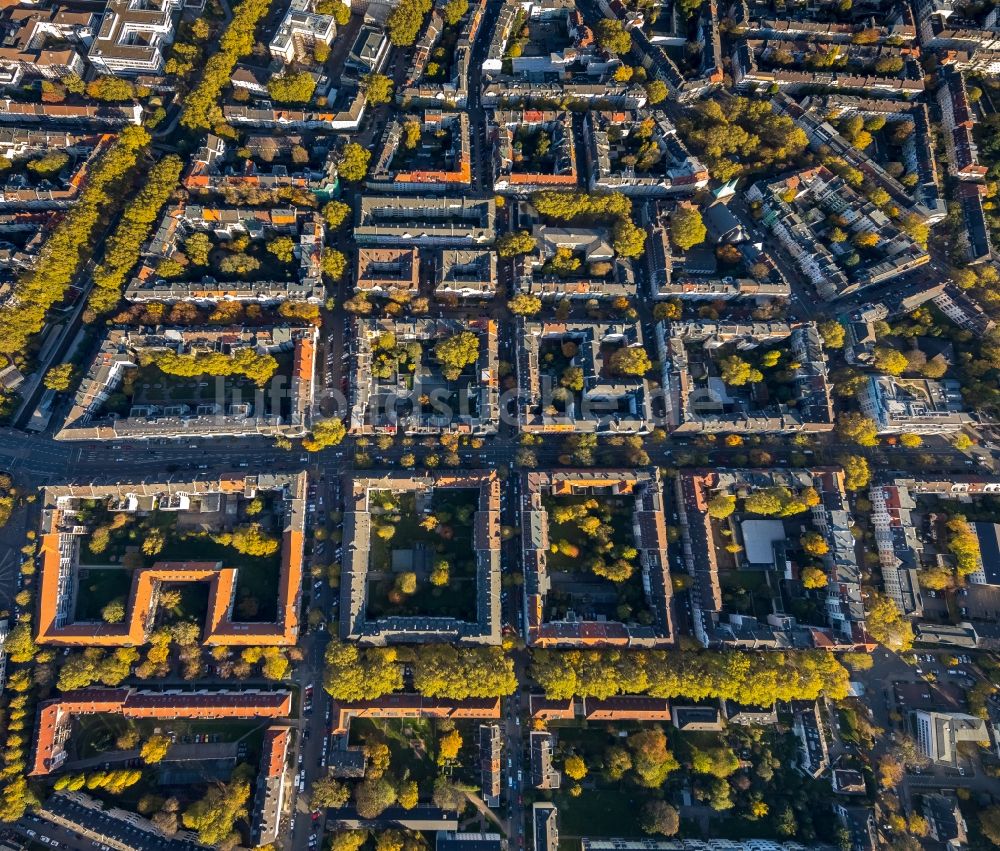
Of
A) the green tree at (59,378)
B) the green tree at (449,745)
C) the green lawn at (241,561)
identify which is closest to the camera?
the green tree at (449,745)

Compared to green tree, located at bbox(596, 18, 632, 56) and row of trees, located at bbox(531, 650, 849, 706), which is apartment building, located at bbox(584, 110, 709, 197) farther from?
row of trees, located at bbox(531, 650, 849, 706)

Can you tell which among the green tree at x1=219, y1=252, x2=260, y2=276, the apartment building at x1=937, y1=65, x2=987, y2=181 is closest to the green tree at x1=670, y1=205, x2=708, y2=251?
the apartment building at x1=937, y1=65, x2=987, y2=181

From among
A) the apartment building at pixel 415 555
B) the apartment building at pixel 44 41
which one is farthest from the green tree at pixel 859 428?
the apartment building at pixel 44 41

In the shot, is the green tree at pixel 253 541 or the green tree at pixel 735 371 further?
the green tree at pixel 735 371

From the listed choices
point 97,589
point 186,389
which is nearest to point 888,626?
point 186,389

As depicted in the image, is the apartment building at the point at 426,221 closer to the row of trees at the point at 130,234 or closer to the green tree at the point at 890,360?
the row of trees at the point at 130,234

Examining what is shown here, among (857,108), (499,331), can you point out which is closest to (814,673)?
(499,331)

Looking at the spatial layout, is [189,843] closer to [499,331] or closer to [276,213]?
[499,331]

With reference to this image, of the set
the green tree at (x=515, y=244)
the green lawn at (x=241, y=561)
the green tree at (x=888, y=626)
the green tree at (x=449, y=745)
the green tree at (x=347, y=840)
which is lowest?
the green tree at (x=347, y=840)
